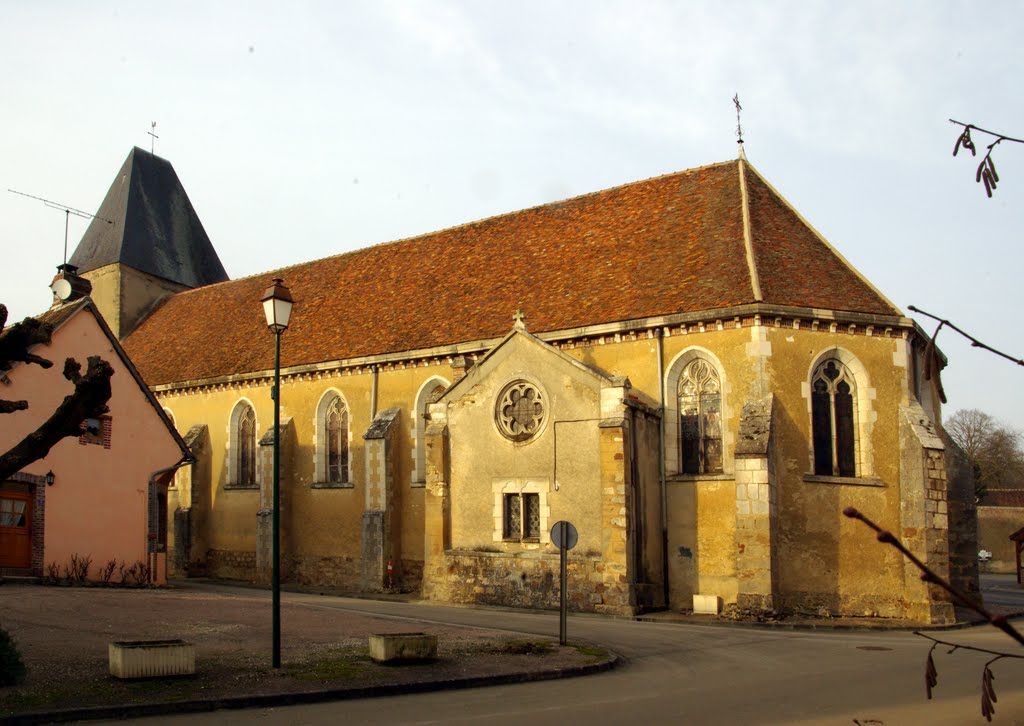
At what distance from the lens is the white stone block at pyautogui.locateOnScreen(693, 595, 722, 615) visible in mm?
21750

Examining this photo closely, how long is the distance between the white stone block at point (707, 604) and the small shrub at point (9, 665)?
49.2 feet

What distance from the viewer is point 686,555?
22.7m

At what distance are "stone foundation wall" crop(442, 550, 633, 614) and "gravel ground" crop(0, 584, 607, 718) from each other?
382 centimetres

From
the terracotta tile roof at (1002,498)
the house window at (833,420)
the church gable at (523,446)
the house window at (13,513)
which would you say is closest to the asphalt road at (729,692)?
the church gable at (523,446)

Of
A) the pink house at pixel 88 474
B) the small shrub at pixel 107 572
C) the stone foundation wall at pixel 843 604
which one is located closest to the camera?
the stone foundation wall at pixel 843 604

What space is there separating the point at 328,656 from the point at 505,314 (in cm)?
1454

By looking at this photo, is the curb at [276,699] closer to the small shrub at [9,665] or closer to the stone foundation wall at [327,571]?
the small shrub at [9,665]

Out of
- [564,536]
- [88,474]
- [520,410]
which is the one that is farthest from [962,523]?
[88,474]

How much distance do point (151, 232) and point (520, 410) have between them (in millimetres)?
27291

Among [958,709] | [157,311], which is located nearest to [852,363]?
[958,709]

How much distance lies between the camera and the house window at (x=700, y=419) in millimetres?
23188

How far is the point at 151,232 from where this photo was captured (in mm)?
43844

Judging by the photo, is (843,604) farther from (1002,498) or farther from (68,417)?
(1002,498)

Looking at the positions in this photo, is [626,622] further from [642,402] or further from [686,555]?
[642,402]
